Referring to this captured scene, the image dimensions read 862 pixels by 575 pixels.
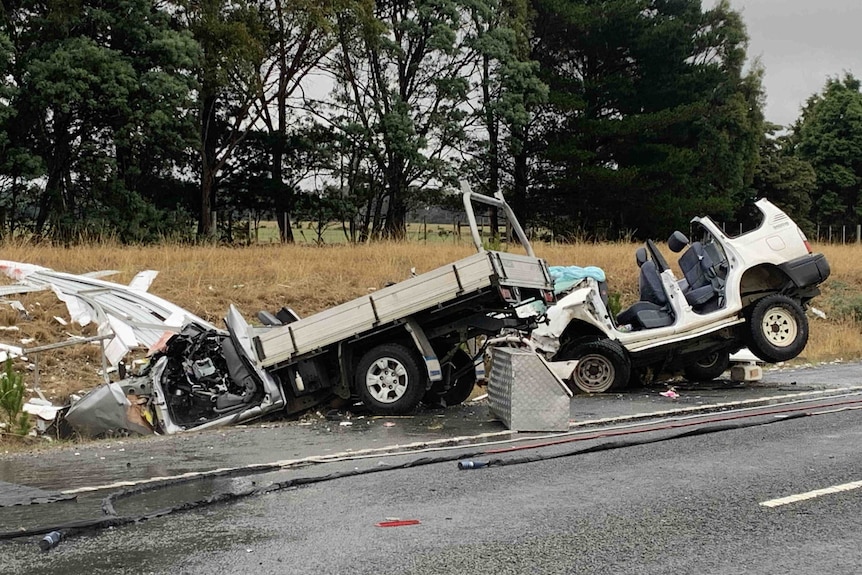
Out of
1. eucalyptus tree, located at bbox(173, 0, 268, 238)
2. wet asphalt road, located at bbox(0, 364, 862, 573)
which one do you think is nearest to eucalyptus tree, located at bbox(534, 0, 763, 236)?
eucalyptus tree, located at bbox(173, 0, 268, 238)

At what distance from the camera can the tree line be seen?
1082 inches

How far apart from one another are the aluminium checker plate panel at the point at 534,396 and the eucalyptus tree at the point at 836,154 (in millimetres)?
54837

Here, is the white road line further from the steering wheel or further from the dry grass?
the dry grass

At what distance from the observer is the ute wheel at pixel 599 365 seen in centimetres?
1244

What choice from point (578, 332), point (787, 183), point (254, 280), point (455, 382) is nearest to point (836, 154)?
point (787, 183)

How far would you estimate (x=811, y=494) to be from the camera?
20.4 ft

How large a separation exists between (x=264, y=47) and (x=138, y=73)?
6.22 m

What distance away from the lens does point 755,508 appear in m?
5.91

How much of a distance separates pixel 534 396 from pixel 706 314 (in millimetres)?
4343

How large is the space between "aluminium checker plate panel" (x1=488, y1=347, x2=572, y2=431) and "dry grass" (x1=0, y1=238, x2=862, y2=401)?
20.5 ft

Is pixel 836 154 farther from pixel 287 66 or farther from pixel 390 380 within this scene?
pixel 390 380

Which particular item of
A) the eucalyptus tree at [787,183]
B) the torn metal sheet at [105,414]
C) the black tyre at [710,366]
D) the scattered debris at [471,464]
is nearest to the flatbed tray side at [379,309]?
the torn metal sheet at [105,414]

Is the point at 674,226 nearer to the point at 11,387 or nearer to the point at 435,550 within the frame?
the point at 11,387

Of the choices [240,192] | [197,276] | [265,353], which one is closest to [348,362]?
[265,353]
